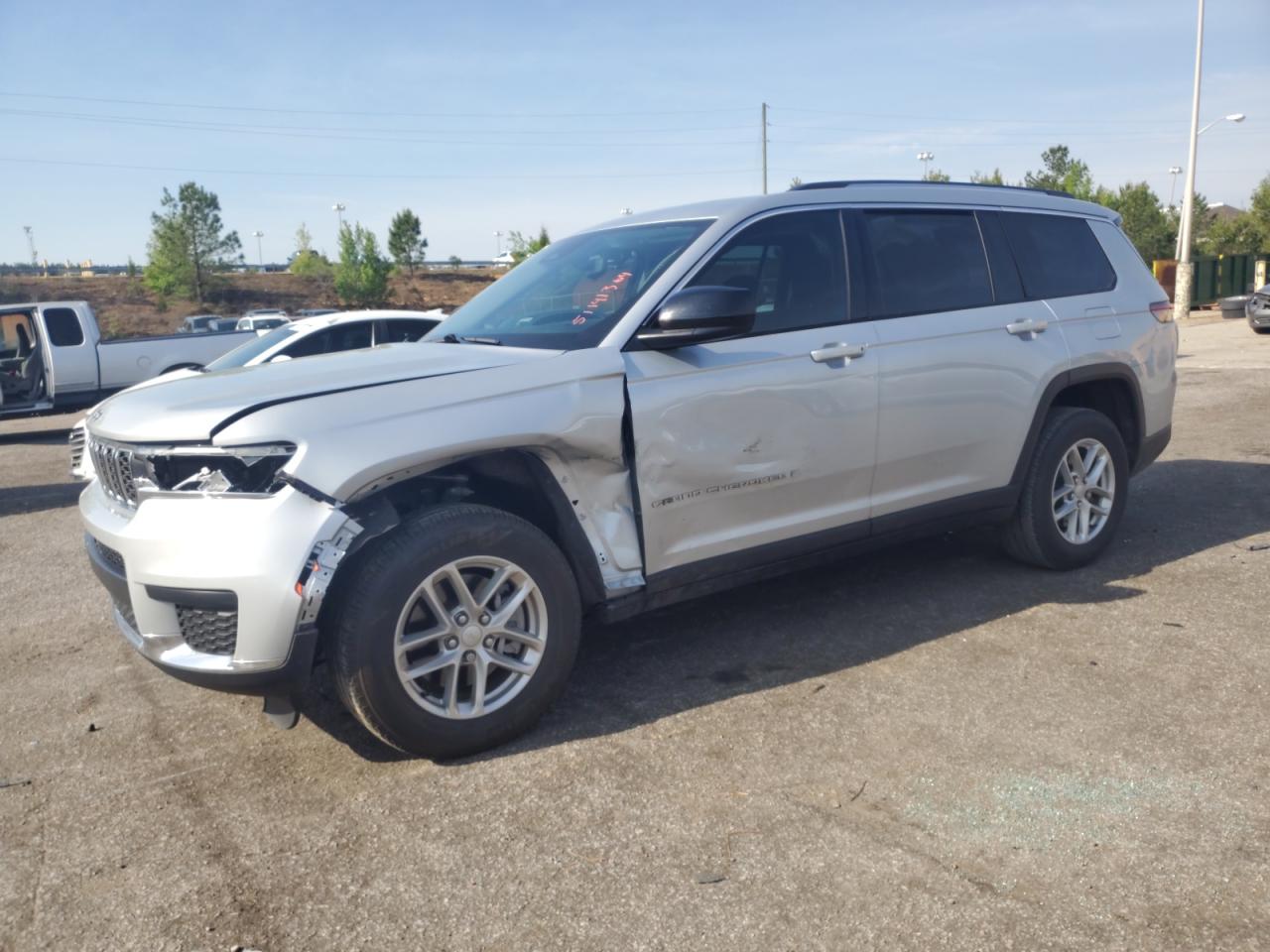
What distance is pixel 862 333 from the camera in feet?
14.7

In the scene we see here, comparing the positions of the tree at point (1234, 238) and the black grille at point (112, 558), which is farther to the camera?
the tree at point (1234, 238)

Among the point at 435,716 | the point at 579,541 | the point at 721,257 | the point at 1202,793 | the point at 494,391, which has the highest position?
the point at 721,257

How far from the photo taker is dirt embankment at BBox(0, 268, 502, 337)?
57812 millimetres

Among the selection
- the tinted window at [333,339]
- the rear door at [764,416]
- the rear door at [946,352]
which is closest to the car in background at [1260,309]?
the tinted window at [333,339]

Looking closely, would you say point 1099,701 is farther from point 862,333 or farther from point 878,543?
point 862,333

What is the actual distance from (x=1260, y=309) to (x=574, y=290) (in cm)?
2112

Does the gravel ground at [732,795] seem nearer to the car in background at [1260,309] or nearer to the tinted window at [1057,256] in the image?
the tinted window at [1057,256]

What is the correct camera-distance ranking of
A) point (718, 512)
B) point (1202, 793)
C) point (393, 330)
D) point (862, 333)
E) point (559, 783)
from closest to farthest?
point (1202, 793) < point (559, 783) < point (718, 512) < point (862, 333) < point (393, 330)

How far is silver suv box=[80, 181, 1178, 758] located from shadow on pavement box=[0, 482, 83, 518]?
5.75m

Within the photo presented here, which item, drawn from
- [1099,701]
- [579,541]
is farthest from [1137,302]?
[579,541]

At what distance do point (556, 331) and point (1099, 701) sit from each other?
2.40 m

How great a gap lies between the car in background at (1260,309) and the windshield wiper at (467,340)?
21133mm

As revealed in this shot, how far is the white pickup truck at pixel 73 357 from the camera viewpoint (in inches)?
615

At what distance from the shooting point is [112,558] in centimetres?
363
